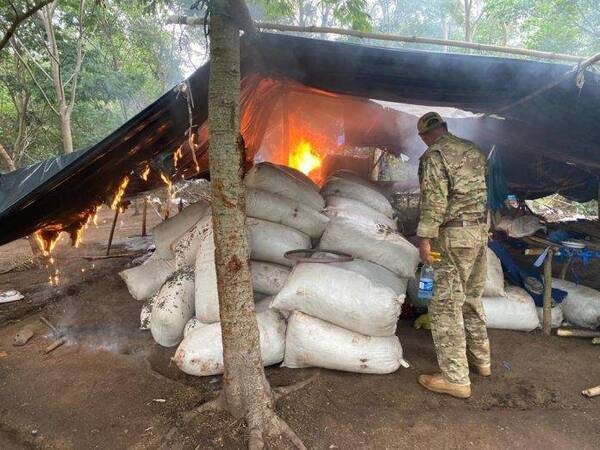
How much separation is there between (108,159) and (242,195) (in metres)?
1.50

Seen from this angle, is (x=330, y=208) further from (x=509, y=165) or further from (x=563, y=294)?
(x=509, y=165)

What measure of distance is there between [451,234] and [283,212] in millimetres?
1493

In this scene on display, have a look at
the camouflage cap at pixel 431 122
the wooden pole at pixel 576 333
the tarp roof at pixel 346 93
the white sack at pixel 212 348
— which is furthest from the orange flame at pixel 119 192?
the wooden pole at pixel 576 333

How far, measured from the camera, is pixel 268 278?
3.31m

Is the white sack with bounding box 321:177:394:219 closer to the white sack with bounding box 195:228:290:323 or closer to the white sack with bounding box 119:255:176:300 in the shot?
the white sack with bounding box 195:228:290:323

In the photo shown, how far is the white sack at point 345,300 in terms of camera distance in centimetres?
273

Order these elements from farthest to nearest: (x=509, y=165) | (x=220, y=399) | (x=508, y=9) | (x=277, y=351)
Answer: (x=508, y=9)
(x=509, y=165)
(x=277, y=351)
(x=220, y=399)

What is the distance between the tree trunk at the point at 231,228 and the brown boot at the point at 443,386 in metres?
1.25

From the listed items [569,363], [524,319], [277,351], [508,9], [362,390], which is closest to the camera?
[362,390]

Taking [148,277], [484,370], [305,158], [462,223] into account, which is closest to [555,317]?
[484,370]

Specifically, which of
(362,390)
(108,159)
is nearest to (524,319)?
(362,390)

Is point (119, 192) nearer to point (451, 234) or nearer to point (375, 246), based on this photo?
point (375, 246)

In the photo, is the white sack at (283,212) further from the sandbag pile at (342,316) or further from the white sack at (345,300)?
the white sack at (345,300)

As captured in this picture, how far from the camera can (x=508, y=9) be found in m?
12.2
